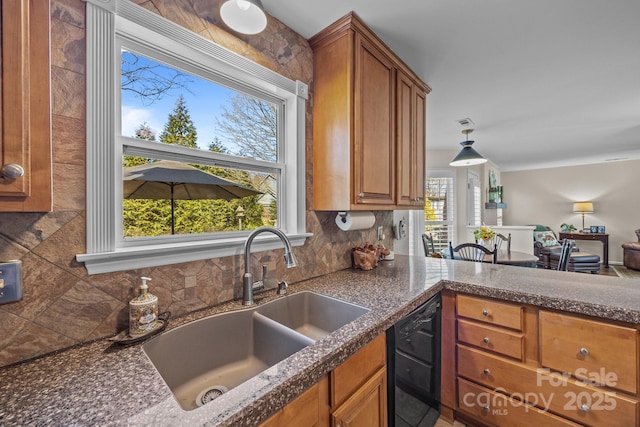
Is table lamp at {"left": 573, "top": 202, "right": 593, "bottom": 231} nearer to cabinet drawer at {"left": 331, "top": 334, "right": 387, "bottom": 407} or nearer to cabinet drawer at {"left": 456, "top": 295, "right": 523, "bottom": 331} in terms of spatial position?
cabinet drawer at {"left": 456, "top": 295, "right": 523, "bottom": 331}

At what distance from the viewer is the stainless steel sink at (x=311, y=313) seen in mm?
1266

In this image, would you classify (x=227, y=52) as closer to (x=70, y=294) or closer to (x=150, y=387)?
(x=70, y=294)

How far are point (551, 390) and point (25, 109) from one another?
216 cm

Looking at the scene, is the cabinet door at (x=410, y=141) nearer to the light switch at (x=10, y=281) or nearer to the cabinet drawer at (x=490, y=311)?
the cabinet drawer at (x=490, y=311)

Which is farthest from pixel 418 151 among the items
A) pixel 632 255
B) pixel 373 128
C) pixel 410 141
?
pixel 632 255

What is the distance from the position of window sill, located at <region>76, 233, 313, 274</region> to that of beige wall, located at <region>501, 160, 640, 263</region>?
27.1 ft

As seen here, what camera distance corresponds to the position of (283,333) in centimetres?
104

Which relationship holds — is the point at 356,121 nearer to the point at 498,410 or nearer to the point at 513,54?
the point at 513,54

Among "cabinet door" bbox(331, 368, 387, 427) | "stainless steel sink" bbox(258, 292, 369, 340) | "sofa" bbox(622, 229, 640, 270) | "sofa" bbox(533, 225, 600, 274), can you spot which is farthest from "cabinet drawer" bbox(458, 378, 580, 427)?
"sofa" bbox(622, 229, 640, 270)

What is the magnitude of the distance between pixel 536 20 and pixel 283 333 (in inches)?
87.2

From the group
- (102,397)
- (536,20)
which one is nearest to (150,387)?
(102,397)

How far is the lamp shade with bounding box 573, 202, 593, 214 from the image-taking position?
20.9ft

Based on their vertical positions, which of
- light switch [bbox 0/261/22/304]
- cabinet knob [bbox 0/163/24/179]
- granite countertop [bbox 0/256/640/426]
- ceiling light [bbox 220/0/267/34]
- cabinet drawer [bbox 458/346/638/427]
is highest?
ceiling light [bbox 220/0/267/34]

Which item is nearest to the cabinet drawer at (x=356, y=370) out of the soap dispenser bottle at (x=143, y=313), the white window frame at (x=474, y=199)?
the soap dispenser bottle at (x=143, y=313)
